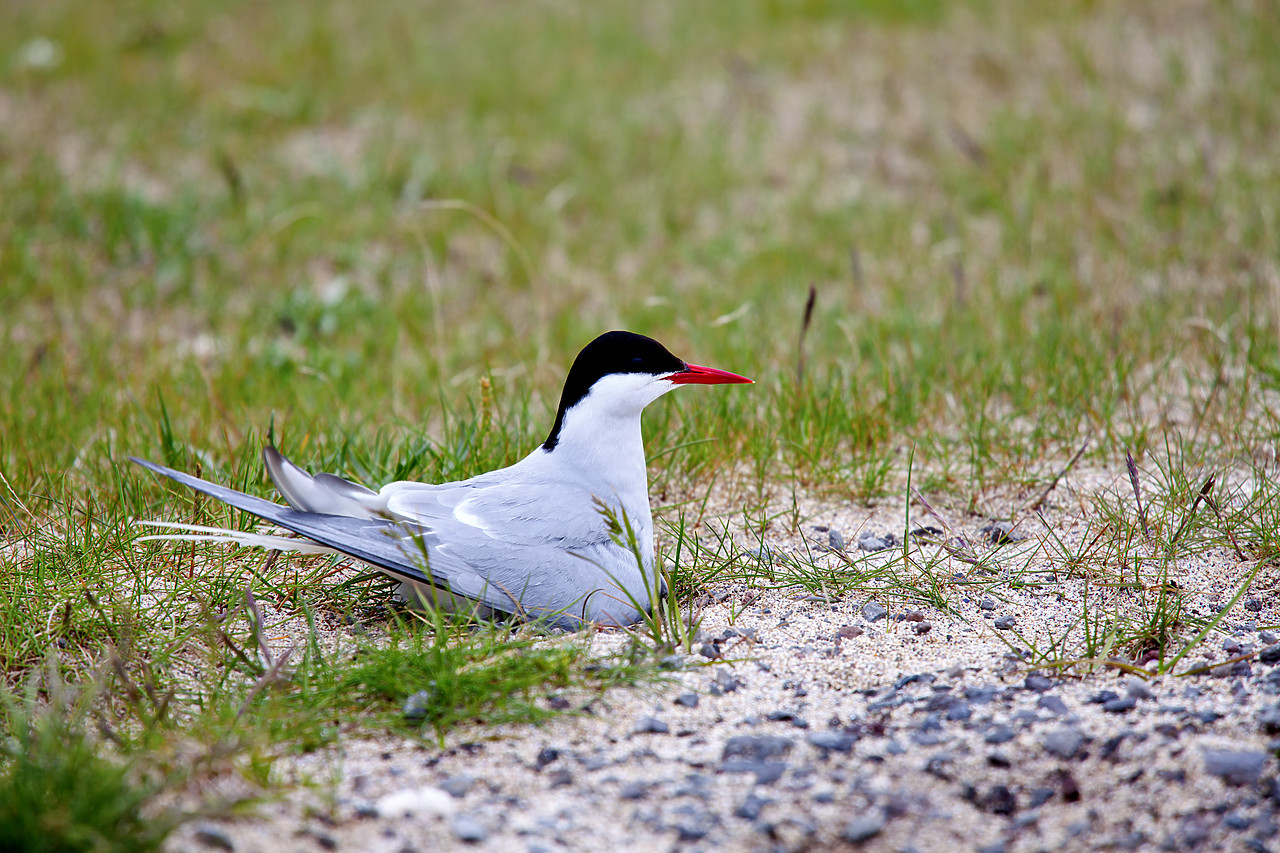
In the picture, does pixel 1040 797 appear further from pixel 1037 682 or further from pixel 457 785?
pixel 457 785

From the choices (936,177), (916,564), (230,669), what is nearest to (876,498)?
(916,564)

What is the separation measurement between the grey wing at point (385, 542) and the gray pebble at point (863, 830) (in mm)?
973

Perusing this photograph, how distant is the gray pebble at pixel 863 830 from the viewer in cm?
192

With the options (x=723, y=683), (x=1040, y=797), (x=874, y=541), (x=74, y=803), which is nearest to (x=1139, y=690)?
(x=1040, y=797)

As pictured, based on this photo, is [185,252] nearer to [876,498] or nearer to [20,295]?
[20,295]

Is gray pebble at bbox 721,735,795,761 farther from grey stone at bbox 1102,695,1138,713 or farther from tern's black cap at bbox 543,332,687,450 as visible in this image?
tern's black cap at bbox 543,332,687,450

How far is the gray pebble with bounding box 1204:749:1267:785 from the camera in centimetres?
198

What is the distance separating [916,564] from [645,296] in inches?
113

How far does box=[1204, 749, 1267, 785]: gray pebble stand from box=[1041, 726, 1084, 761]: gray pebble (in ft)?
0.73

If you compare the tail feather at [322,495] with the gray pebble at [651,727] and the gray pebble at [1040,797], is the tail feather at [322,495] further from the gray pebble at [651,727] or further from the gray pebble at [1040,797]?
the gray pebble at [1040,797]

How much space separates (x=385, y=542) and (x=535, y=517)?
0.39 m

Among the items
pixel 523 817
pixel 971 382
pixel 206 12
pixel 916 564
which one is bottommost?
pixel 523 817

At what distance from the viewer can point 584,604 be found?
2.72 metres

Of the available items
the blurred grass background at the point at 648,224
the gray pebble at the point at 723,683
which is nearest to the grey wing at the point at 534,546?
the gray pebble at the point at 723,683
